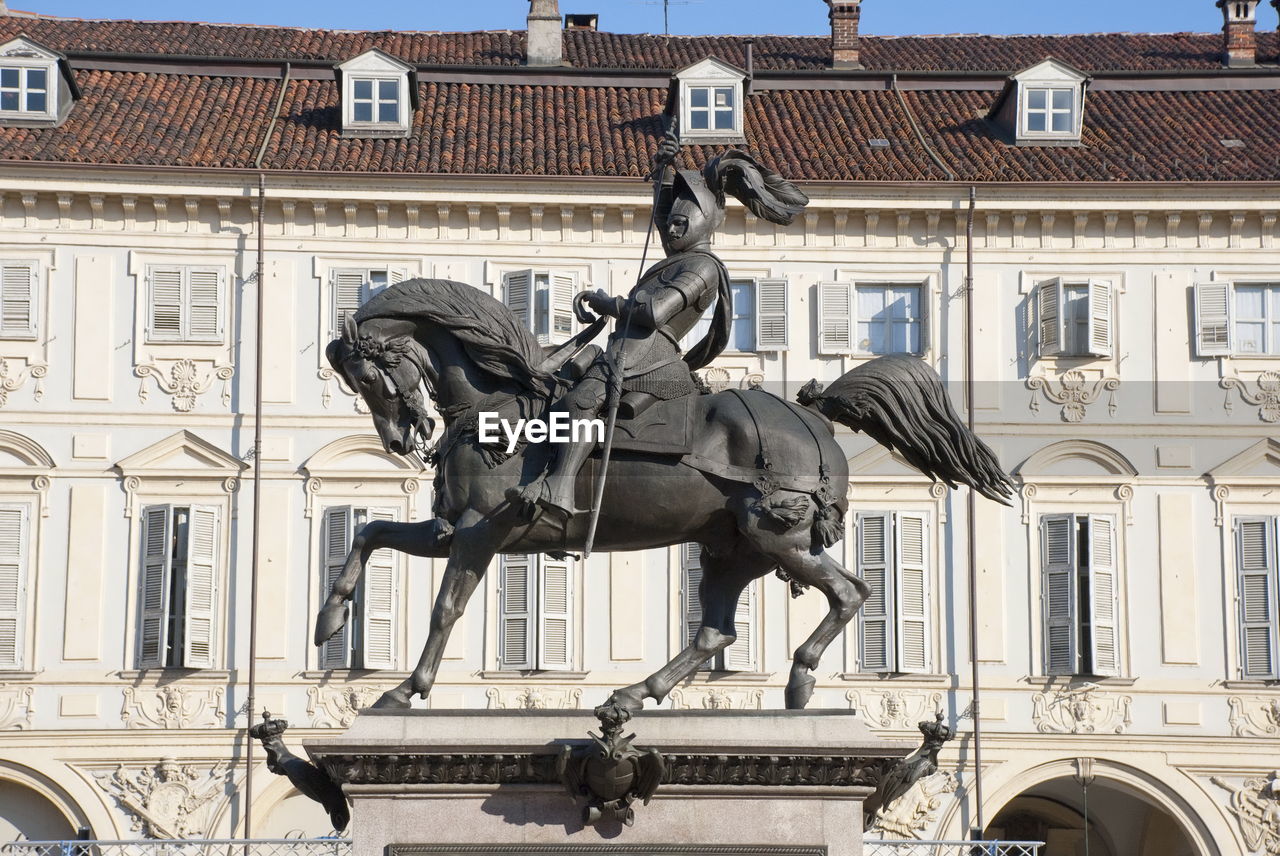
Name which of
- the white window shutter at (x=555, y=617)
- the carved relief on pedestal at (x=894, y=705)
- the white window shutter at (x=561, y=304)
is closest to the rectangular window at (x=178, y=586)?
the white window shutter at (x=555, y=617)

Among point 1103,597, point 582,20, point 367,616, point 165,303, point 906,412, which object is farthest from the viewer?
point 582,20

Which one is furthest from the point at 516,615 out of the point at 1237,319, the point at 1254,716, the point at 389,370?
the point at 389,370

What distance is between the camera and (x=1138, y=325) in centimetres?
3441

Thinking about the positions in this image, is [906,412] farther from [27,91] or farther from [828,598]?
[27,91]

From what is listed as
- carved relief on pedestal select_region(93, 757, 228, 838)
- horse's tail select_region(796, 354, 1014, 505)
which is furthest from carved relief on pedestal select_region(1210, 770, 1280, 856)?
horse's tail select_region(796, 354, 1014, 505)

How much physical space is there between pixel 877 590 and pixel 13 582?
11658 millimetres

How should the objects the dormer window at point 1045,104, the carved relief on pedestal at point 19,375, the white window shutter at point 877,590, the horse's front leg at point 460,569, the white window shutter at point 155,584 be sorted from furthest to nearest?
the dormer window at point 1045,104 < the carved relief on pedestal at point 19,375 < the white window shutter at point 877,590 < the white window shutter at point 155,584 < the horse's front leg at point 460,569

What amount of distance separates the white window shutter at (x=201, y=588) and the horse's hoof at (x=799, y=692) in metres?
21.0

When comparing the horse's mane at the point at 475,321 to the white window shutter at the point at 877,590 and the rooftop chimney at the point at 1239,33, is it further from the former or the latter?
the rooftop chimney at the point at 1239,33

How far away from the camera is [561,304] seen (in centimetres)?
3406

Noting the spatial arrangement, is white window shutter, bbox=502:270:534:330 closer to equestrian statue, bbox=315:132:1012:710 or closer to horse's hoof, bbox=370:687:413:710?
equestrian statue, bbox=315:132:1012:710

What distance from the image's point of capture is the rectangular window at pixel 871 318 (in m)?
34.1

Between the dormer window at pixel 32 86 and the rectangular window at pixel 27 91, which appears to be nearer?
the dormer window at pixel 32 86

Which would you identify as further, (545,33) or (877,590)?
(545,33)
